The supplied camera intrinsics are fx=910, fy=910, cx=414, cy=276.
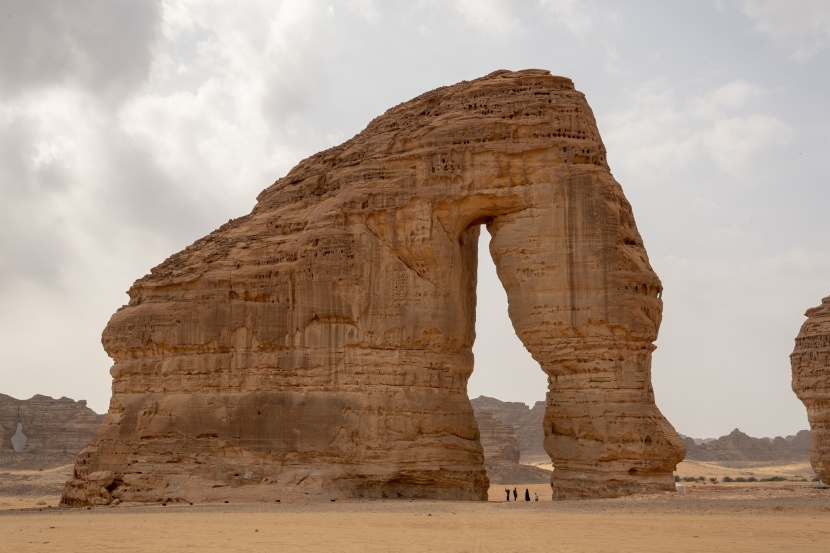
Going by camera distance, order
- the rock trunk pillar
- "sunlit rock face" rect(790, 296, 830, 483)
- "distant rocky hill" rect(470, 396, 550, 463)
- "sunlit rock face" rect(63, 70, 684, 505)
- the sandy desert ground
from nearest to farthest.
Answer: the sandy desert ground < the rock trunk pillar < "sunlit rock face" rect(63, 70, 684, 505) < "sunlit rock face" rect(790, 296, 830, 483) < "distant rocky hill" rect(470, 396, 550, 463)

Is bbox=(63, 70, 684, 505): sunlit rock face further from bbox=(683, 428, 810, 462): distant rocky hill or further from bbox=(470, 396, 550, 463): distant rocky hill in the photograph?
bbox=(683, 428, 810, 462): distant rocky hill

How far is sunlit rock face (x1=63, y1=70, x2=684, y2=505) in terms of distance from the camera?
28.7 metres

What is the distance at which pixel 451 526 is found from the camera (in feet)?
66.4

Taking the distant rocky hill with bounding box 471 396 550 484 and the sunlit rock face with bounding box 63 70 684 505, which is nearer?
the sunlit rock face with bounding box 63 70 684 505

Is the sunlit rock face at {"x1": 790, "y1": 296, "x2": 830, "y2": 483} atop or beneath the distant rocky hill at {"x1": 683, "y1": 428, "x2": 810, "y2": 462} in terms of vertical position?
atop

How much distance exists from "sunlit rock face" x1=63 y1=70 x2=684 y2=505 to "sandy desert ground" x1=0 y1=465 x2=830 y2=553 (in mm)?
2062

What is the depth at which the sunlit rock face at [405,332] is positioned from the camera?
94.2 feet

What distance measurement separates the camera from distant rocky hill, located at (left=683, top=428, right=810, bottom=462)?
3794 inches

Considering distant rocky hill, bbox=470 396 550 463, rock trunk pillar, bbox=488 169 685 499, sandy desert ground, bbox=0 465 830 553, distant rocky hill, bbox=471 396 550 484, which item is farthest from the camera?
distant rocky hill, bbox=470 396 550 463

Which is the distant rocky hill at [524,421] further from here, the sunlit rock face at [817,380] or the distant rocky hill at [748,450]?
the sunlit rock face at [817,380]

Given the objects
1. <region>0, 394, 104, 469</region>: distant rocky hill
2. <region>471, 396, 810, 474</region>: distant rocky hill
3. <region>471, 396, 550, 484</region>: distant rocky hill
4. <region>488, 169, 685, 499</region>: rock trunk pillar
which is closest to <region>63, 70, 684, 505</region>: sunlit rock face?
<region>488, 169, 685, 499</region>: rock trunk pillar

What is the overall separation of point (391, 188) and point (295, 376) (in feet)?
23.5

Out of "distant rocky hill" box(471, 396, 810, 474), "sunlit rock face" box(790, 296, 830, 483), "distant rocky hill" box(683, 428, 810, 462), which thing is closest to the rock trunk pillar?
"sunlit rock face" box(790, 296, 830, 483)

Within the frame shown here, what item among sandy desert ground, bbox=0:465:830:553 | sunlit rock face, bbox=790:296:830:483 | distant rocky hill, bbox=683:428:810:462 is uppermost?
sunlit rock face, bbox=790:296:830:483
